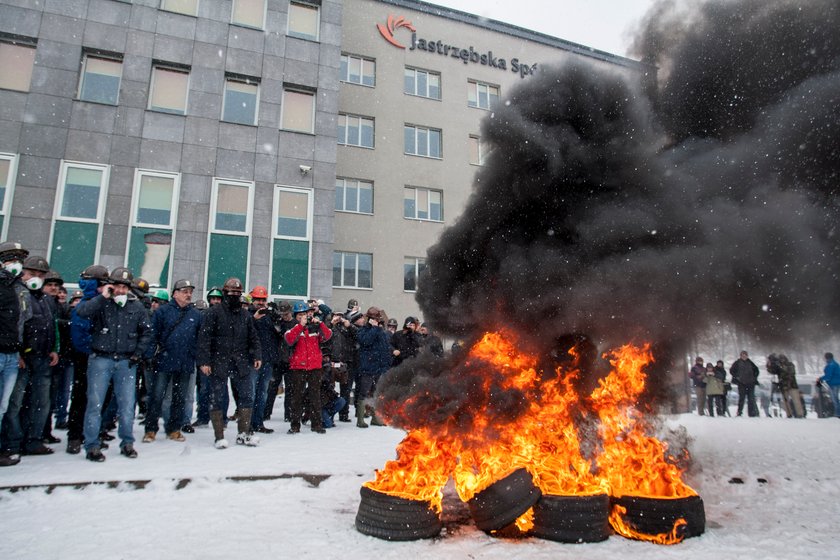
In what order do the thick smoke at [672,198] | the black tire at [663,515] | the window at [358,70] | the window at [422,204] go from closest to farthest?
the black tire at [663,515]
the thick smoke at [672,198]
the window at [358,70]
the window at [422,204]

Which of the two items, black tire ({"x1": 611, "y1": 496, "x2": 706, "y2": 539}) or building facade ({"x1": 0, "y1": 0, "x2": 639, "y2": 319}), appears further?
building facade ({"x1": 0, "y1": 0, "x2": 639, "y2": 319})

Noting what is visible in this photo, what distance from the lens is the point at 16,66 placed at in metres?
14.7

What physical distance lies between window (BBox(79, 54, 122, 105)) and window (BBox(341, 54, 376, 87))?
787 cm

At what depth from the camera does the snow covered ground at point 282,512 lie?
3.59 meters

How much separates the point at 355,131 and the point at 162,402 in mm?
14915

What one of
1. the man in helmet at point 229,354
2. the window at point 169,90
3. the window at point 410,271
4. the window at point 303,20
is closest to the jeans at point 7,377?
the man in helmet at point 229,354

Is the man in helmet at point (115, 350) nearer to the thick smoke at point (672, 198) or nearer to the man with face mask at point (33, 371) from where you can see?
the man with face mask at point (33, 371)

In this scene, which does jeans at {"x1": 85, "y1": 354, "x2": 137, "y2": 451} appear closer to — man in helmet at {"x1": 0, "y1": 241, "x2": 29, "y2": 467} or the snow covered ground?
the snow covered ground

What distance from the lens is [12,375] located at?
5391 millimetres

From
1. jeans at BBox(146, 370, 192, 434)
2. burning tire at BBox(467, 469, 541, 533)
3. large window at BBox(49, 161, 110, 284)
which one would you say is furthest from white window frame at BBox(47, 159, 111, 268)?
burning tire at BBox(467, 469, 541, 533)

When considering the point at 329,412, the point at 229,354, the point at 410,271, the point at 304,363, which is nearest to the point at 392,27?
the point at 410,271

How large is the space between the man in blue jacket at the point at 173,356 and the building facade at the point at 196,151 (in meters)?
8.06

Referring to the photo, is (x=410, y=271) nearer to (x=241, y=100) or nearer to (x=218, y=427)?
(x=241, y=100)

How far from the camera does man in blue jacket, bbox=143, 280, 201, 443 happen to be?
705 centimetres
